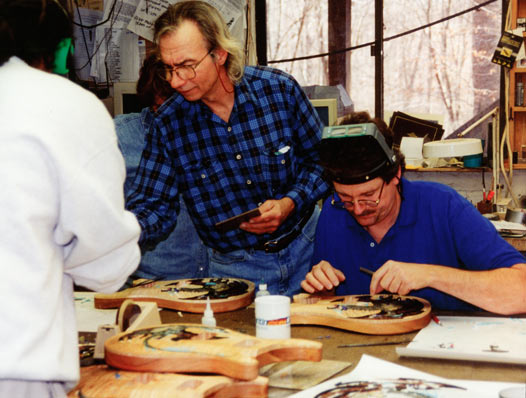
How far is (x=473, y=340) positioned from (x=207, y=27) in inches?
57.6

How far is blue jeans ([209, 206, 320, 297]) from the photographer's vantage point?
2494 millimetres

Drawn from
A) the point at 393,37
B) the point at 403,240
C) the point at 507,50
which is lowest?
the point at 403,240

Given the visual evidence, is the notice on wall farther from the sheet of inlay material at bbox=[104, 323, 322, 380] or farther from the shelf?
the sheet of inlay material at bbox=[104, 323, 322, 380]

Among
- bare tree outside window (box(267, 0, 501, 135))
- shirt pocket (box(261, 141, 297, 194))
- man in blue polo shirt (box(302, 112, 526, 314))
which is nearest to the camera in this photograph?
man in blue polo shirt (box(302, 112, 526, 314))

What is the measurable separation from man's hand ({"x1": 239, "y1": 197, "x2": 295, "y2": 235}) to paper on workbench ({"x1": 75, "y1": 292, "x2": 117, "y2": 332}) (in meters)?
0.54

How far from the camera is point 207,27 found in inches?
97.0

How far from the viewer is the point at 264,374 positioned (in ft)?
4.98

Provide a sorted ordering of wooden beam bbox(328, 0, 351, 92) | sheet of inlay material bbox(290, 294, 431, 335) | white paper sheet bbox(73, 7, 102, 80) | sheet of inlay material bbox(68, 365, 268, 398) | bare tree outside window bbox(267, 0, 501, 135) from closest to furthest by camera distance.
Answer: sheet of inlay material bbox(68, 365, 268, 398), sheet of inlay material bbox(290, 294, 431, 335), white paper sheet bbox(73, 7, 102, 80), bare tree outside window bbox(267, 0, 501, 135), wooden beam bbox(328, 0, 351, 92)

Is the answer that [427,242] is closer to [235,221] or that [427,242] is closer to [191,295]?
[235,221]

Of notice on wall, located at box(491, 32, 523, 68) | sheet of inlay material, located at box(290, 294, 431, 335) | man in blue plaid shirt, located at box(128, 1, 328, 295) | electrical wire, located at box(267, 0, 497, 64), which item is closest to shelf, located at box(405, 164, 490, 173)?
notice on wall, located at box(491, 32, 523, 68)

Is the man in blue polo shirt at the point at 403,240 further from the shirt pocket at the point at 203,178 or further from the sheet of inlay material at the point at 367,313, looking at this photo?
the shirt pocket at the point at 203,178

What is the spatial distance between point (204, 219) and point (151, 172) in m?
0.27

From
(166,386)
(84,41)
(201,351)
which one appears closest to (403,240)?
(201,351)

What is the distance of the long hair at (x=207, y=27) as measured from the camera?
2.42 metres
